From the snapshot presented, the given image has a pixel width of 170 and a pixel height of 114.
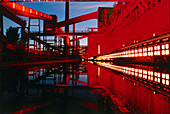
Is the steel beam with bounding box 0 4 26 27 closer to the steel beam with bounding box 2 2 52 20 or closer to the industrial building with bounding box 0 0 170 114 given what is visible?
the industrial building with bounding box 0 0 170 114

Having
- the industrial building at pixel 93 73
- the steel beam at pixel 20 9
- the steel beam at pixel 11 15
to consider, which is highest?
the steel beam at pixel 20 9

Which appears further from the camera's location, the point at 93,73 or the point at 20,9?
the point at 20,9

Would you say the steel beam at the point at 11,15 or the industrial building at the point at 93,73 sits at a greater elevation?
the steel beam at the point at 11,15

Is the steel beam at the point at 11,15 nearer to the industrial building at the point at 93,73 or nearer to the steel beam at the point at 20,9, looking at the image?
the industrial building at the point at 93,73

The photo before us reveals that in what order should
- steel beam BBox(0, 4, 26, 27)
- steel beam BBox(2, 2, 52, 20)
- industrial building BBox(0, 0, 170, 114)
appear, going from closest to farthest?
industrial building BBox(0, 0, 170, 114) < steel beam BBox(0, 4, 26, 27) < steel beam BBox(2, 2, 52, 20)

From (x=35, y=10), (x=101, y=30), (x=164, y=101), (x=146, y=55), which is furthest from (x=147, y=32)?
(x=101, y=30)

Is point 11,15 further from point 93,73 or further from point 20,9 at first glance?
point 93,73

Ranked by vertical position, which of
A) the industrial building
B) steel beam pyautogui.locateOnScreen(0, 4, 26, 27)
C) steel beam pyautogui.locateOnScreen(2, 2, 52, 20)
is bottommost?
the industrial building

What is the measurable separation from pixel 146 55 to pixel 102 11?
3367 cm

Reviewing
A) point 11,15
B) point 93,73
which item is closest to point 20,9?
point 11,15

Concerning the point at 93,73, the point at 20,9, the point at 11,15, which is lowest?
the point at 93,73

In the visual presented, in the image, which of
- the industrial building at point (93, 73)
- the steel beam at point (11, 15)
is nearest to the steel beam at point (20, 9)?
the industrial building at point (93, 73)

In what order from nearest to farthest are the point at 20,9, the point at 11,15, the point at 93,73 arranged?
the point at 93,73, the point at 11,15, the point at 20,9

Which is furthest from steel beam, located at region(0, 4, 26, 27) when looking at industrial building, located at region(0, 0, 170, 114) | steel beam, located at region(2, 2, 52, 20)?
steel beam, located at region(2, 2, 52, 20)
